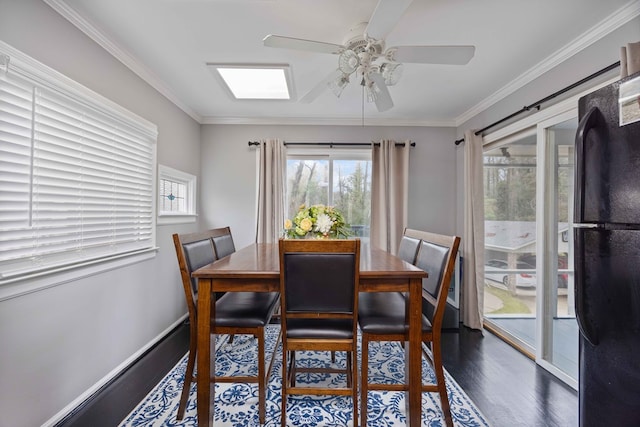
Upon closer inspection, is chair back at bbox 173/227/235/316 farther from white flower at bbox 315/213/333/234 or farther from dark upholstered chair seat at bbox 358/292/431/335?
dark upholstered chair seat at bbox 358/292/431/335

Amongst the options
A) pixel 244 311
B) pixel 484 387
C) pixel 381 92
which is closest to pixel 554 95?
pixel 381 92

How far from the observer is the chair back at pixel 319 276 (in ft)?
4.40

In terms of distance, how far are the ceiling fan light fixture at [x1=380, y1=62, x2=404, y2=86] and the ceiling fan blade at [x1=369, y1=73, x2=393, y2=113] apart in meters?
0.03

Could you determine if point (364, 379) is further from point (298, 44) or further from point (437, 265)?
point (298, 44)

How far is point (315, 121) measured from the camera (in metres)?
3.55

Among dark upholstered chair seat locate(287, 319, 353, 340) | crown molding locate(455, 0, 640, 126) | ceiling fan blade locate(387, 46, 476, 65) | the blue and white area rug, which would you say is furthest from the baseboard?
crown molding locate(455, 0, 640, 126)

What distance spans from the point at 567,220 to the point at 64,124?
3563 millimetres

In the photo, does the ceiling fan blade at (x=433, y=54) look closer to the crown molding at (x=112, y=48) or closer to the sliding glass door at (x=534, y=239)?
the sliding glass door at (x=534, y=239)

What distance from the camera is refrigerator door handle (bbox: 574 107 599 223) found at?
1.02m

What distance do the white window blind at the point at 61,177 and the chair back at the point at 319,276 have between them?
4.35ft

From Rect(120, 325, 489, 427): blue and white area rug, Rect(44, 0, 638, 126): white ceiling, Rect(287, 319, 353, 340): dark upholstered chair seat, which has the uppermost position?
Rect(44, 0, 638, 126): white ceiling

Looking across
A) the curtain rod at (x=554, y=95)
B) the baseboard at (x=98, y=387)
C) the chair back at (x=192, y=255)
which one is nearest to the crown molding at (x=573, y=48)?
the curtain rod at (x=554, y=95)

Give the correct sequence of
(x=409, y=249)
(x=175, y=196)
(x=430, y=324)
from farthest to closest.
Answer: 1. (x=175, y=196)
2. (x=409, y=249)
3. (x=430, y=324)

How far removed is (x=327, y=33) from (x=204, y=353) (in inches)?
83.6
